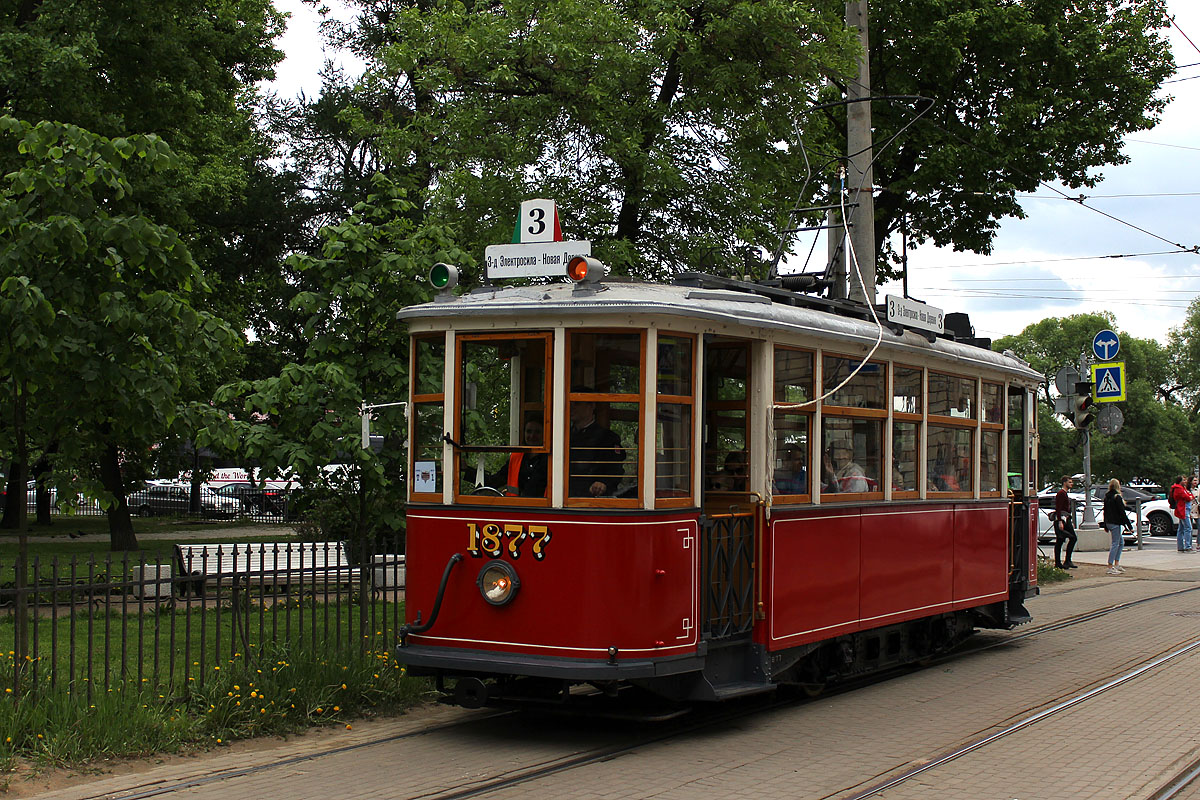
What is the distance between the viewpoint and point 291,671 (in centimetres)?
878

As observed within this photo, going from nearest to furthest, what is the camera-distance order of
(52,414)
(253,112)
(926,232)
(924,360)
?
(52,414)
(924,360)
(926,232)
(253,112)

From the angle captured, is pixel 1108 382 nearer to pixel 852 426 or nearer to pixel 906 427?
pixel 906 427

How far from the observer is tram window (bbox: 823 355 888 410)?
9.68 metres

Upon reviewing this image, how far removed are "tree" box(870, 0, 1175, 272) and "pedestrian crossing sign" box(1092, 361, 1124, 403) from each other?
10.8 ft

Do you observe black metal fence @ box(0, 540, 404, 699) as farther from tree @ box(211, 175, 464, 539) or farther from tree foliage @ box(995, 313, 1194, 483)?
tree foliage @ box(995, 313, 1194, 483)

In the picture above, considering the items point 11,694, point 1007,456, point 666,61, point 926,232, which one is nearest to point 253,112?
point 926,232

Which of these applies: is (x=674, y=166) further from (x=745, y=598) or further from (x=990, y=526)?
(x=745, y=598)

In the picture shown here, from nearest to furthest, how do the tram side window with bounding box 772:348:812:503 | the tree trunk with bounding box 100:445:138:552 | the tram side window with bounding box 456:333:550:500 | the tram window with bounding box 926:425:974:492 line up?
the tram side window with bounding box 456:333:550:500
the tram side window with bounding box 772:348:812:503
the tram window with bounding box 926:425:974:492
the tree trunk with bounding box 100:445:138:552

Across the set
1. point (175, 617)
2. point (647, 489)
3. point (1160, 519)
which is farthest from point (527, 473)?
point (1160, 519)

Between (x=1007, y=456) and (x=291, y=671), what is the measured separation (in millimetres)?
8036

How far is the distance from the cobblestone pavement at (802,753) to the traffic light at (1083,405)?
1059cm

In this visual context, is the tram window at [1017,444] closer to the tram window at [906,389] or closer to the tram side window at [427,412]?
the tram window at [906,389]

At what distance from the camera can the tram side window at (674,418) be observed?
8109 mm

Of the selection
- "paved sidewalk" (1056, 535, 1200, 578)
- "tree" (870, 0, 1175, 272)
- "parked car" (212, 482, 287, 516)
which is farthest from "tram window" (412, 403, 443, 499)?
"parked car" (212, 482, 287, 516)
